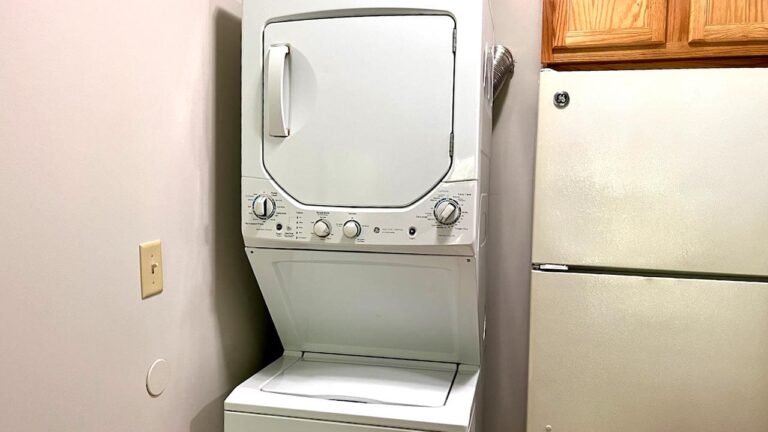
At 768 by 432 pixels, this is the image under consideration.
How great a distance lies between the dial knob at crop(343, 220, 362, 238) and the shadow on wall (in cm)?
40

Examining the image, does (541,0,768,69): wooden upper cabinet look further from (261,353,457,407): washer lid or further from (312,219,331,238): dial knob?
(261,353,457,407): washer lid

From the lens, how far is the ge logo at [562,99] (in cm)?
142

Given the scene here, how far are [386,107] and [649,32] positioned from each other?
0.72 meters

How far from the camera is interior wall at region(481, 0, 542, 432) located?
1.84 m

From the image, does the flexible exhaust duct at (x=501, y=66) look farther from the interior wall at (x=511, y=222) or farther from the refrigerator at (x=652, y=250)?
the refrigerator at (x=652, y=250)

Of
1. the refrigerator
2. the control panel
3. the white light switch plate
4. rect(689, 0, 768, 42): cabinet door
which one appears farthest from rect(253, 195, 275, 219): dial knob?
rect(689, 0, 768, 42): cabinet door

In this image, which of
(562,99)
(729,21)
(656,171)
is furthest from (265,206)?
(729,21)

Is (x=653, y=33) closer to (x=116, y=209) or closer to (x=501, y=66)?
(x=501, y=66)

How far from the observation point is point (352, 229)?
1.30 metres

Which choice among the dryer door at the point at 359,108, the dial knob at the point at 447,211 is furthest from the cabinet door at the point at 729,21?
the dial knob at the point at 447,211

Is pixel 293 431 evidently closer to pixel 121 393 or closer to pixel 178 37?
pixel 121 393

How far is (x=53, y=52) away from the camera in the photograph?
953mm

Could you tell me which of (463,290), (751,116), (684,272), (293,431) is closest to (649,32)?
(751,116)

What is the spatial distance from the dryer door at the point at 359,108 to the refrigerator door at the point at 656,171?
366 mm
